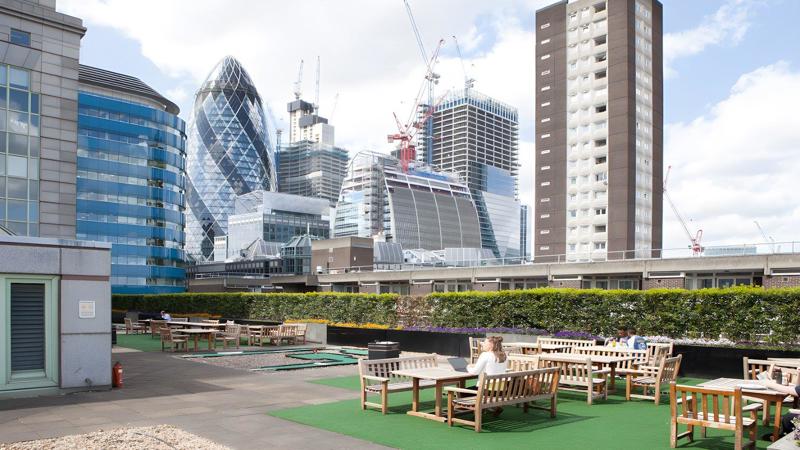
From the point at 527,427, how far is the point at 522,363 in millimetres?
2874

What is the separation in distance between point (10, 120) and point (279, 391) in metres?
34.0

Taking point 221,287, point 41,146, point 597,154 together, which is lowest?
point 221,287

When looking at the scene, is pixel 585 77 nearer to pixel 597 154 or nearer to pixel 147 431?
pixel 597 154

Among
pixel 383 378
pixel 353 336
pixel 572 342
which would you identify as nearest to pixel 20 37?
pixel 353 336

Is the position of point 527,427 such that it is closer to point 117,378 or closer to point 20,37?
point 117,378

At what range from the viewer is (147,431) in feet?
33.8

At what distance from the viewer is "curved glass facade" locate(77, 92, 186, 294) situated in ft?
301

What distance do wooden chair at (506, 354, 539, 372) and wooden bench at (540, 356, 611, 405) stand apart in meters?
0.52

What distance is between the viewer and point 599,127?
89.6 m

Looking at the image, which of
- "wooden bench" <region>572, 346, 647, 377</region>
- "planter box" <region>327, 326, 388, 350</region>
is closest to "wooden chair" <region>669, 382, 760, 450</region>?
"wooden bench" <region>572, 346, 647, 377</region>

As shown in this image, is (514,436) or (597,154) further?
(597,154)

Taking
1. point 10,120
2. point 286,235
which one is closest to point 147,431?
point 10,120

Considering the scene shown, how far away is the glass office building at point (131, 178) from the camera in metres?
91.8

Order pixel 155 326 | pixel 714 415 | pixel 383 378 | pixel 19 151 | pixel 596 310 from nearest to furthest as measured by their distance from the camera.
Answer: pixel 714 415
pixel 383 378
pixel 596 310
pixel 155 326
pixel 19 151
